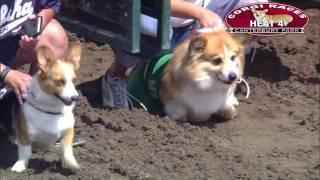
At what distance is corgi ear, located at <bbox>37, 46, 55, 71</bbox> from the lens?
343 centimetres

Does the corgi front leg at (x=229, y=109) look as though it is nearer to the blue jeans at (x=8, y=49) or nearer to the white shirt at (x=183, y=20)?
the white shirt at (x=183, y=20)

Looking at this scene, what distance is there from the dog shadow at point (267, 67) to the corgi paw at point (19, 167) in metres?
1.87

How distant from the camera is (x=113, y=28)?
4.23m

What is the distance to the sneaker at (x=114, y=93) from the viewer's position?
15.0 feet

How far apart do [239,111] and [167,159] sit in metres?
0.94

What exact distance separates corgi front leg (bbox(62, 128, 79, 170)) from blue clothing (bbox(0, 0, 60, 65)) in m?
0.64

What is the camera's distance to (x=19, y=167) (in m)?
3.56

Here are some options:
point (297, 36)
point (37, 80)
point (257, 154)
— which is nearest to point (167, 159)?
point (257, 154)

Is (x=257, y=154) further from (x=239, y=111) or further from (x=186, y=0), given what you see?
(x=186, y=0)

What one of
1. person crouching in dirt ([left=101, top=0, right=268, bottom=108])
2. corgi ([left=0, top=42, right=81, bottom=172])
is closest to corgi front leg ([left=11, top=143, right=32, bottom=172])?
corgi ([left=0, top=42, right=81, bottom=172])

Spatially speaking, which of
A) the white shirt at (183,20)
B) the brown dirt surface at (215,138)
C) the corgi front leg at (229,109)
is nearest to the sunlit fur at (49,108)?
the brown dirt surface at (215,138)

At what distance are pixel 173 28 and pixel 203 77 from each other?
0.62 metres

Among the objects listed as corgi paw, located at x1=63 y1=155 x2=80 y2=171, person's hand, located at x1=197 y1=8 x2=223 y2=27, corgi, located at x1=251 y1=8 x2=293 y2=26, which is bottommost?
corgi paw, located at x1=63 y1=155 x2=80 y2=171

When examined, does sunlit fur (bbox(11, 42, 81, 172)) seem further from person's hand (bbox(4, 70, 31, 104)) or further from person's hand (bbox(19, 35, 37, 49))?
person's hand (bbox(19, 35, 37, 49))
